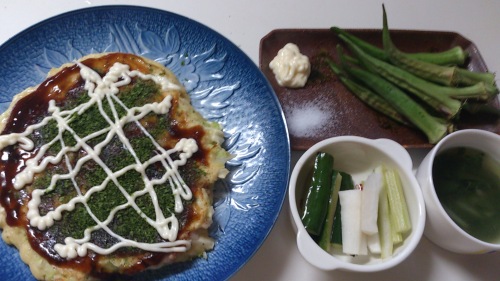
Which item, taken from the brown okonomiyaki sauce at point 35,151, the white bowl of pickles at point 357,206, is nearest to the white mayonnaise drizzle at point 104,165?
the brown okonomiyaki sauce at point 35,151

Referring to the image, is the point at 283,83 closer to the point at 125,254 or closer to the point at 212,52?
the point at 212,52

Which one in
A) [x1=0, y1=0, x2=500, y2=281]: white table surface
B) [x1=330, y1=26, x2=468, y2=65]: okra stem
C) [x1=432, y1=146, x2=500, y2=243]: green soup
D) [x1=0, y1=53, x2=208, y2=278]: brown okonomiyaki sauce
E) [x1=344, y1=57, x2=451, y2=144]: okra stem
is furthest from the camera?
[x1=0, y1=0, x2=500, y2=281]: white table surface

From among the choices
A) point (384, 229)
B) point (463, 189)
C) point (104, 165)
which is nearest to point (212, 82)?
point (104, 165)

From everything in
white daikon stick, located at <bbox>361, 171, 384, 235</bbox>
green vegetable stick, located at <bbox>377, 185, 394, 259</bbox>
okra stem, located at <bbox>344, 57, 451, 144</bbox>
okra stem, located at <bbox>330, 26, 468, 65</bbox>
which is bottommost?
green vegetable stick, located at <bbox>377, 185, 394, 259</bbox>

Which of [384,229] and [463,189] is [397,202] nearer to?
[384,229]

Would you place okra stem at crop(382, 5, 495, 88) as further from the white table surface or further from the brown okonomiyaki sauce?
the brown okonomiyaki sauce

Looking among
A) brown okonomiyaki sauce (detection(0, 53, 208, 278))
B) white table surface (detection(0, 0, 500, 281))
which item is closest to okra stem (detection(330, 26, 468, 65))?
white table surface (detection(0, 0, 500, 281))
